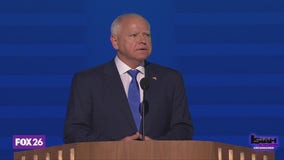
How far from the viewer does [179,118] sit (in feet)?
14.4

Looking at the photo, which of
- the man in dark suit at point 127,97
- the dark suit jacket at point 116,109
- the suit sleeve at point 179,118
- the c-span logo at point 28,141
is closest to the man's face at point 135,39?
the man in dark suit at point 127,97

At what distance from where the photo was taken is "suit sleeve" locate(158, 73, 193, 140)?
4.27 m

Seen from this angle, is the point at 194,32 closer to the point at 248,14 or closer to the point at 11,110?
the point at 248,14

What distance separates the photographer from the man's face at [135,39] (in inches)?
172

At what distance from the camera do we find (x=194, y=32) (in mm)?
5445

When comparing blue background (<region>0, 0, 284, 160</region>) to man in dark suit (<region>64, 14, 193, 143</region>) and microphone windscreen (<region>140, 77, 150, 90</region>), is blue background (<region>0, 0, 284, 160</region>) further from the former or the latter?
microphone windscreen (<region>140, 77, 150, 90</region>)

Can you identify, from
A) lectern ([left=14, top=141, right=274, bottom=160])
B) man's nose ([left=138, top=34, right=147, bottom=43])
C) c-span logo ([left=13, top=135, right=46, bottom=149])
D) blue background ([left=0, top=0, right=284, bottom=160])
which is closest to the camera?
lectern ([left=14, top=141, right=274, bottom=160])

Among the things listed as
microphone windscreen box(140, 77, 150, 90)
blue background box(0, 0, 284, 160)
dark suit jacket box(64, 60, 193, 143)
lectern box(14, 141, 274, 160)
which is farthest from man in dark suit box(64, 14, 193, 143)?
blue background box(0, 0, 284, 160)

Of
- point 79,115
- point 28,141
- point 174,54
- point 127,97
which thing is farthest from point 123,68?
point 28,141

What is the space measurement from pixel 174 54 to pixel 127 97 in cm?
114

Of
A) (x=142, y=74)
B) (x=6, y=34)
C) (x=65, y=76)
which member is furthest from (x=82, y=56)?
Answer: (x=142, y=74)

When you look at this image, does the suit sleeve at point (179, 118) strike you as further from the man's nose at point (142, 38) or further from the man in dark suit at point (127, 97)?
the man's nose at point (142, 38)

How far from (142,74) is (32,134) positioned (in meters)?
1.19

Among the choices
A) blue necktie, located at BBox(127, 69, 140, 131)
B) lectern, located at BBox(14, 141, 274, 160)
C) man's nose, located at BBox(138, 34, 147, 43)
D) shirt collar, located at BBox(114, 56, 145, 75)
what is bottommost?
lectern, located at BBox(14, 141, 274, 160)
